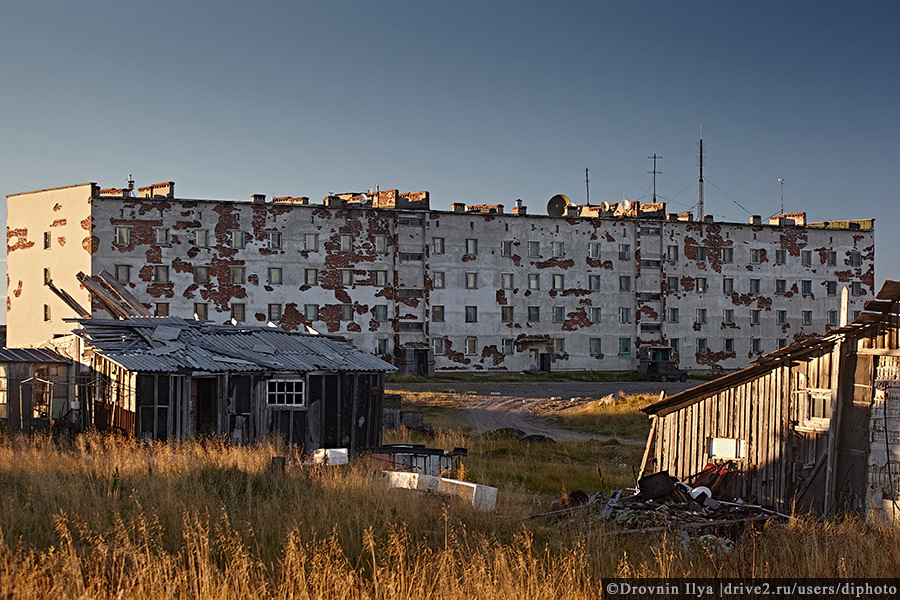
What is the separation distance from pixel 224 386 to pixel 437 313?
36.2m

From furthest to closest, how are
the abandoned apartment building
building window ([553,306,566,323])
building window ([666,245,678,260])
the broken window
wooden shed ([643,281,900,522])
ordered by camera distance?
1. building window ([666,245,678,260])
2. building window ([553,306,566,323])
3. the broken window
4. the abandoned apartment building
5. wooden shed ([643,281,900,522])

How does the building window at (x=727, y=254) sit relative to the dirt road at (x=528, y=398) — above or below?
above

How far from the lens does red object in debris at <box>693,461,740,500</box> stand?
15766 mm

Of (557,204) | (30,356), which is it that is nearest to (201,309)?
(557,204)

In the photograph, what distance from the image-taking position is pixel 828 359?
15016 millimetres

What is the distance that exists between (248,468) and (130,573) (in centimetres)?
633

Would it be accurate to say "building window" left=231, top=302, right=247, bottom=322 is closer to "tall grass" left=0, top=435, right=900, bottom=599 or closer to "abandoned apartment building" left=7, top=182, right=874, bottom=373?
"abandoned apartment building" left=7, top=182, right=874, bottom=373

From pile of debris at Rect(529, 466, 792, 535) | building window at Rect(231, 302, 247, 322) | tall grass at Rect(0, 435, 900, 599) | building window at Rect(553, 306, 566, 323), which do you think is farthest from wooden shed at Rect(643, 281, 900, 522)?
building window at Rect(553, 306, 566, 323)

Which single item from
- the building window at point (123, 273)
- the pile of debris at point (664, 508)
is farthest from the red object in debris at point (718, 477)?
the building window at point (123, 273)

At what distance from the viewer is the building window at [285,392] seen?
70.7 ft

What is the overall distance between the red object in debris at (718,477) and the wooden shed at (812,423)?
0.16 metres

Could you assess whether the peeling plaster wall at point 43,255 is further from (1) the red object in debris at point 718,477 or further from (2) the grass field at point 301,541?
(1) the red object in debris at point 718,477

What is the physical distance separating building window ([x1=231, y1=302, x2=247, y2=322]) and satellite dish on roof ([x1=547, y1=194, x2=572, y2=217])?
23403mm

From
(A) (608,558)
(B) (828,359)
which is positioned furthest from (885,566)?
(B) (828,359)
